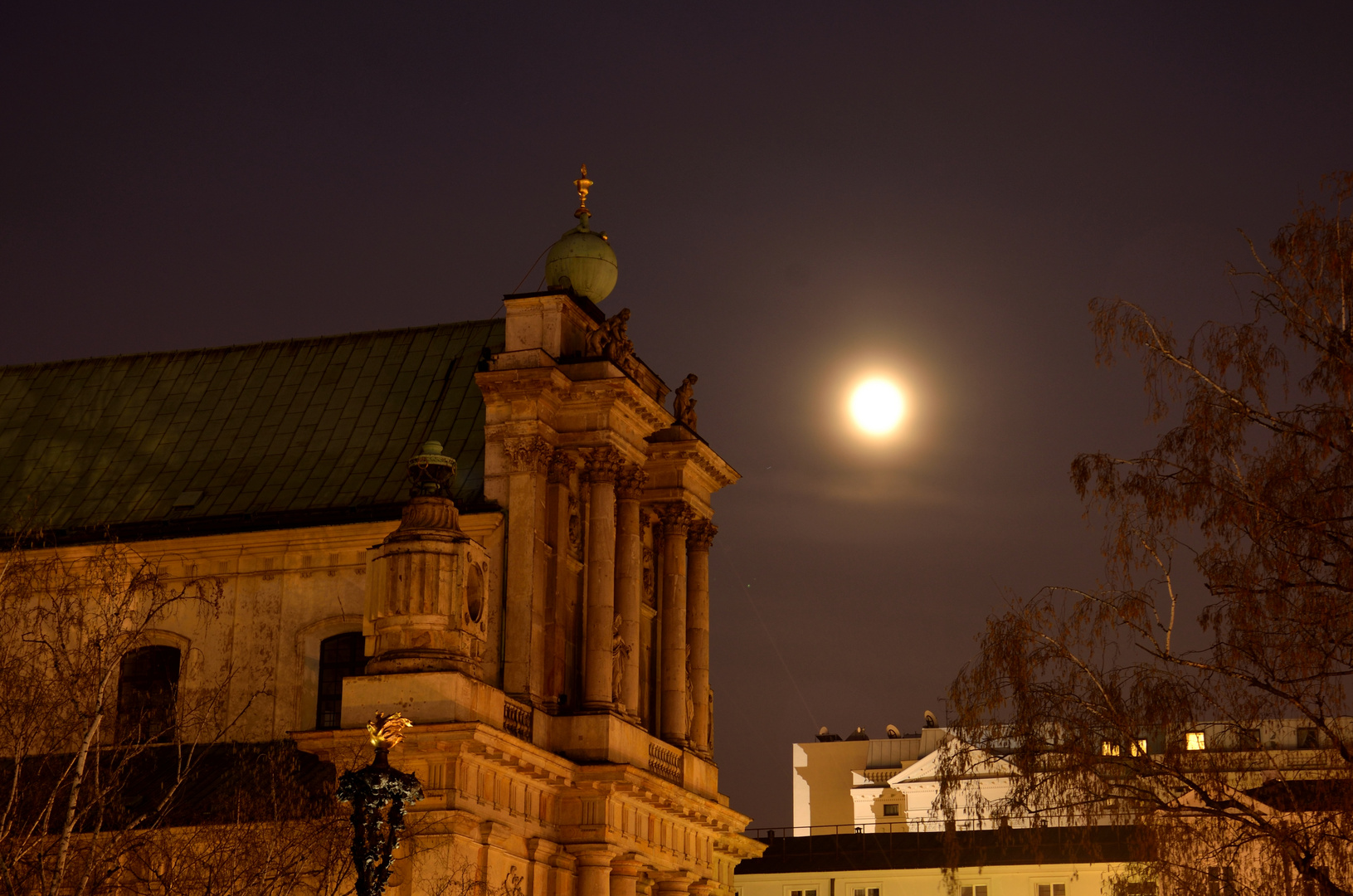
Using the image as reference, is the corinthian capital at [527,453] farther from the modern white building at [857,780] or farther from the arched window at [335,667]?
the modern white building at [857,780]

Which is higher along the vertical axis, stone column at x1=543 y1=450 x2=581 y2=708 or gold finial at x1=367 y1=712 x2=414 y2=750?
stone column at x1=543 y1=450 x2=581 y2=708

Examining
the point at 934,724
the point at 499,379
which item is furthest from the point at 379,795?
the point at 934,724

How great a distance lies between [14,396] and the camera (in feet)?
186

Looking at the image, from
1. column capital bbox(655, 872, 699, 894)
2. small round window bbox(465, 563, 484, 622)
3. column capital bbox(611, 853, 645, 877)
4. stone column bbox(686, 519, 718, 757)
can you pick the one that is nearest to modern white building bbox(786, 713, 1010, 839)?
stone column bbox(686, 519, 718, 757)

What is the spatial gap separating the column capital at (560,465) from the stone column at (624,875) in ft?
30.5

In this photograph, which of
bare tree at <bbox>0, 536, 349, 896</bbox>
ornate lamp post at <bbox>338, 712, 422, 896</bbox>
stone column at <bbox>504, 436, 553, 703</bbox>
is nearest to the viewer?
ornate lamp post at <bbox>338, 712, 422, 896</bbox>

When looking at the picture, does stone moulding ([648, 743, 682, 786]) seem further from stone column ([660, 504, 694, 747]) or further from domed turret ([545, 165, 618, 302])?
domed turret ([545, 165, 618, 302])

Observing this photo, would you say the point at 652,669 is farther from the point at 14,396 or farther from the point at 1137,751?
the point at 1137,751

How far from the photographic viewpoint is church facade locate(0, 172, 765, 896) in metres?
42.1

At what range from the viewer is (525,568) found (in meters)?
45.8

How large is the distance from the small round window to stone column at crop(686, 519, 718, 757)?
1162 cm

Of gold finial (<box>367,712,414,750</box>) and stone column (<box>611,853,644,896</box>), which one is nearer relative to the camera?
gold finial (<box>367,712,414,750</box>)

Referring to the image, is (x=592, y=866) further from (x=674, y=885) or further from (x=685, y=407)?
(x=685, y=407)

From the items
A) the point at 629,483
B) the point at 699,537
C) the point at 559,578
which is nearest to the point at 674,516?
the point at 699,537
